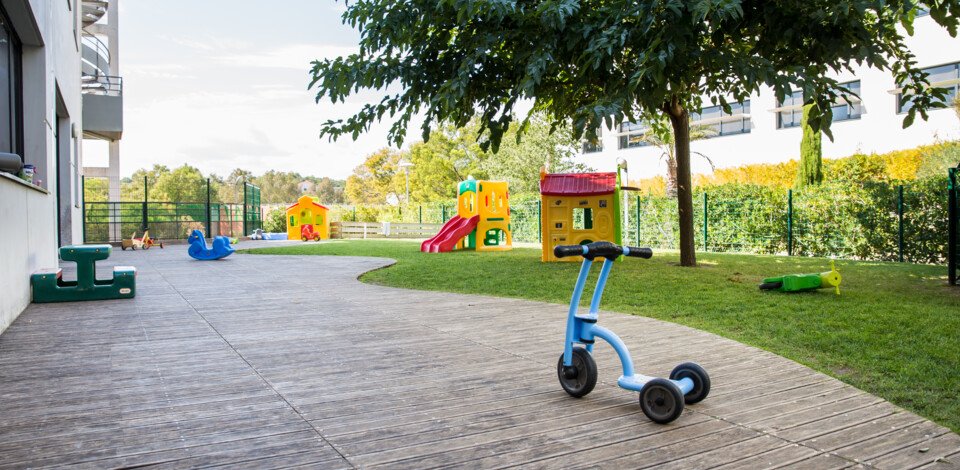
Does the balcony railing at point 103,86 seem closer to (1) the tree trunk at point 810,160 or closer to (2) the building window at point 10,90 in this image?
(2) the building window at point 10,90

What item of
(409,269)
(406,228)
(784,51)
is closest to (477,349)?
(784,51)

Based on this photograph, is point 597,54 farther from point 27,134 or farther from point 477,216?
point 477,216

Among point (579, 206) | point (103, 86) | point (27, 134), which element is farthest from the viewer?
point (103, 86)

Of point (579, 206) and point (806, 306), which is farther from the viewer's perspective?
point (579, 206)

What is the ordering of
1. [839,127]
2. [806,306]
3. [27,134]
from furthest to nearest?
[839,127], [27,134], [806,306]

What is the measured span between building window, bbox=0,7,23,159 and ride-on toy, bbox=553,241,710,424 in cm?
705

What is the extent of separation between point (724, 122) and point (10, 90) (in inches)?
1397

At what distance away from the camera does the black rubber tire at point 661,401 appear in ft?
10.2

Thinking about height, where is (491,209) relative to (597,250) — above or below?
above

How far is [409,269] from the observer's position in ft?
39.7

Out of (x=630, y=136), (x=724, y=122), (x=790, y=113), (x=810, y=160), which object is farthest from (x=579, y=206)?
(x=630, y=136)

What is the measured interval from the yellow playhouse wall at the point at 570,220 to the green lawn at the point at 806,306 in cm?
65

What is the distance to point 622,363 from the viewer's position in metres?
3.46

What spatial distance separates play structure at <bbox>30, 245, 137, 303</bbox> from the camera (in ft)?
24.5
